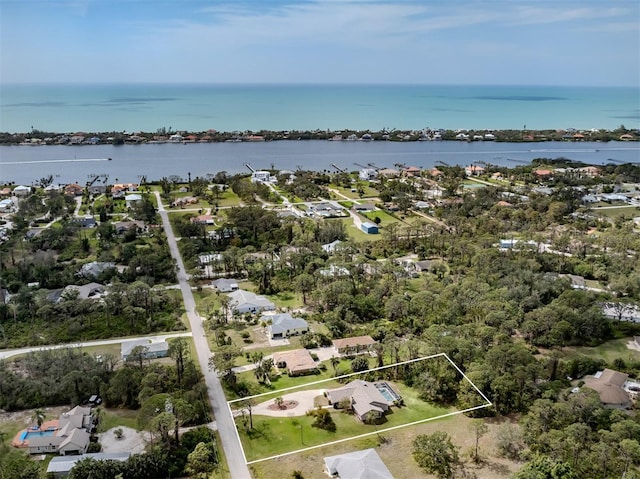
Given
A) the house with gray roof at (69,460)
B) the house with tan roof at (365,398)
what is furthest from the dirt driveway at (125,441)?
the house with tan roof at (365,398)

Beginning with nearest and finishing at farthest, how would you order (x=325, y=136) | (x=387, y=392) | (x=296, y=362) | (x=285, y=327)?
1. (x=387, y=392)
2. (x=296, y=362)
3. (x=285, y=327)
4. (x=325, y=136)

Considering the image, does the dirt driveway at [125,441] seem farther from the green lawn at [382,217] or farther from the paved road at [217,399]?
the green lawn at [382,217]

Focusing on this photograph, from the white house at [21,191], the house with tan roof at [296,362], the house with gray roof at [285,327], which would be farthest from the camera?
the white house at [21,191]

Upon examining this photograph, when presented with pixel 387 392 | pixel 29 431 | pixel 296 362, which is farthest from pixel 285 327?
pixel 29 431

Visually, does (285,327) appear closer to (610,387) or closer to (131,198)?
(610,387)

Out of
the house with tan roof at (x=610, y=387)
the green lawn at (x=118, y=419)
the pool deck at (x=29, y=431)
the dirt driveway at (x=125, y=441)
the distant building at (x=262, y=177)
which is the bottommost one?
the dirt driveway at (x=125, y=441)

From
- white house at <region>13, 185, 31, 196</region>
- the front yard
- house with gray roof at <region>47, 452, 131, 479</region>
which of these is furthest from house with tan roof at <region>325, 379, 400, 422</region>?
white house at <region>13, 185, 31, 196</region>

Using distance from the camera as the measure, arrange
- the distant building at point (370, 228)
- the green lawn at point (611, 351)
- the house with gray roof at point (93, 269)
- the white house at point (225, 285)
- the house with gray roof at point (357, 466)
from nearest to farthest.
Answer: the house with gray roof at point (357, 466) → the green lawn at point (611, 351) → the white house at point (225, 285) → the house with gray roof at point (93, 269) → the distant building at point (370, 228)

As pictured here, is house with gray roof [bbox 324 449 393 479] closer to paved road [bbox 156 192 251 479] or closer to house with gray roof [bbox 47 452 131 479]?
paved road [bbox 156 192 251 479]
